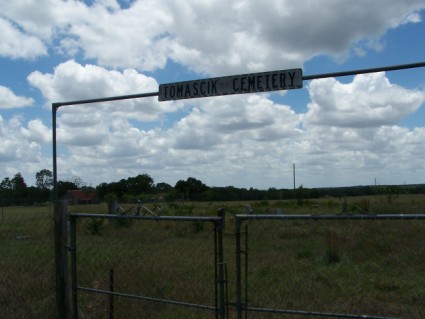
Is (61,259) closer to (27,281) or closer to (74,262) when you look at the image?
(74,262)

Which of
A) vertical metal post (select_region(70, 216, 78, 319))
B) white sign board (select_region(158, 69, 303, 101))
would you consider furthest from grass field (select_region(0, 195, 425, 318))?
white sign board (select_region(158, 69, 303, 101))

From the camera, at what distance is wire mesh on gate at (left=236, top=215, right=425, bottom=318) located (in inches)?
284

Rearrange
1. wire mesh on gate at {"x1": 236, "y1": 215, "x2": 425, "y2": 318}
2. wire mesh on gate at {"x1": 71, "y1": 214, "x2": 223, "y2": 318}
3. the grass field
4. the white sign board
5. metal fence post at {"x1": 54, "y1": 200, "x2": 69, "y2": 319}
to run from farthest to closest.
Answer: wire mesh on gate at {"x1": 236, "y1": 215, "x2": 425, "y2": 318} < the grass field < wire mesh on gate at {"x1": 71, "y1": 214, "x2": 223, "y2": 318} < metal fence post at {"x1": 54, "y1": 200, "x2": 69, "y2": 319} < the white sign board

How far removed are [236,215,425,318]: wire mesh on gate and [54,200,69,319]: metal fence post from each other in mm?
2176

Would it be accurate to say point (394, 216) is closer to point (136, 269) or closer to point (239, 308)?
point (239, 308)

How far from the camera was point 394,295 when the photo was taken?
25.7 ft

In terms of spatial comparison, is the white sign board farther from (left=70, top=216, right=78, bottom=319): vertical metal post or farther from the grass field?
(left=70, top=216, right=78, bottom=319): vertical metal post

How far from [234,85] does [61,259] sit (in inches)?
115

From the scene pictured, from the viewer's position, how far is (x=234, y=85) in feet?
18.5

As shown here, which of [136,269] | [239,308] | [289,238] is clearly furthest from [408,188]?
[239,308]

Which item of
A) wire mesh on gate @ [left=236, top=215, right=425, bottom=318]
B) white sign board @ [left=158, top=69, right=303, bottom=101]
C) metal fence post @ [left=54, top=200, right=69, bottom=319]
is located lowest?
wire mesh on gate @ [left=236, top=215, right=425, bottom=318]

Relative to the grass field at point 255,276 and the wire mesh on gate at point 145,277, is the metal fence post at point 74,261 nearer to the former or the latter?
the wire mesh on gate at point 145,277

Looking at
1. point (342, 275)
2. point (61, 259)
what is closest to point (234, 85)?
point (61, 259)

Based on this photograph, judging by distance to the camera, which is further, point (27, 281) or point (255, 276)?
point (255, 276)
